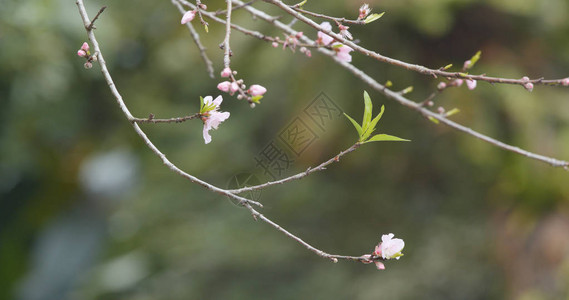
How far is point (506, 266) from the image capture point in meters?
2.54

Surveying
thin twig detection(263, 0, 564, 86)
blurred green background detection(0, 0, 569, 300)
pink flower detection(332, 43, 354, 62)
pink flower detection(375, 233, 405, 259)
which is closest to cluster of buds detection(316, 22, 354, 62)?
pink flower detection(332, 43, 354, 62)

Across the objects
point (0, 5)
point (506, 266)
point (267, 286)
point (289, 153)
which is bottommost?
point (267, 286)

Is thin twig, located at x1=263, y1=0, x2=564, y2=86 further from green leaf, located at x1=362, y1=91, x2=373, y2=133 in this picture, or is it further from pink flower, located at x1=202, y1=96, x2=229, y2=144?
pink flower, located at x1=202, y1=96, x2=229, y2=144

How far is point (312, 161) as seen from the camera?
101 inches

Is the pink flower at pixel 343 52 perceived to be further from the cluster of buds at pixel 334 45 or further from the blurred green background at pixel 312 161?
the blurred green background at pixel 312 161

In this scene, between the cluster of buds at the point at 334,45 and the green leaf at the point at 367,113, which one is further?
the cluster of buds at the point at 334,45

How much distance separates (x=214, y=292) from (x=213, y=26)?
4.88 feet

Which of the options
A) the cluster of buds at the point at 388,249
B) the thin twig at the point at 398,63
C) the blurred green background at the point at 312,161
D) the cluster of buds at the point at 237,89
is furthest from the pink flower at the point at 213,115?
the blurred green background at the point at 312,161

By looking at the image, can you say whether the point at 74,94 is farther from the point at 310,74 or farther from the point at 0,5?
the point at 310,74

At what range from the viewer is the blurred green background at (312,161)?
7.72 ft

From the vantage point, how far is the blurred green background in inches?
92.6

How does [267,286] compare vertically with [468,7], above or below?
below

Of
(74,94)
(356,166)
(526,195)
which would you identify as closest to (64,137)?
(74,94)

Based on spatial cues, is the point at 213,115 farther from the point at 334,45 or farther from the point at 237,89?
the point at 334,45
